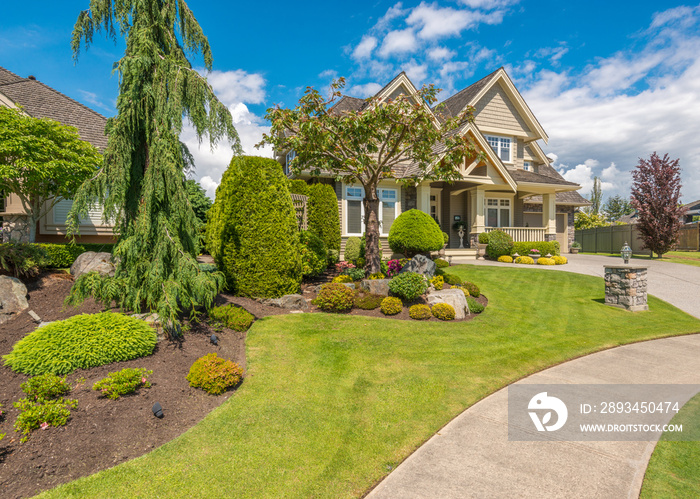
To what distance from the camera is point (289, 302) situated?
902 centimetres

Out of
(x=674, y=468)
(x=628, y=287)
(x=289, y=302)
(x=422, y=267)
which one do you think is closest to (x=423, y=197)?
(x=422, y=267)

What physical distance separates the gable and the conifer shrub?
50.1 ft

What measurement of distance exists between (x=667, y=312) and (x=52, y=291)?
15358 millimetres

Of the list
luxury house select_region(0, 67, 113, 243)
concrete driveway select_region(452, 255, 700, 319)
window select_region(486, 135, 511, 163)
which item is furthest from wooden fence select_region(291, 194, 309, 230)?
window select_region(486, 135, 511, 163)

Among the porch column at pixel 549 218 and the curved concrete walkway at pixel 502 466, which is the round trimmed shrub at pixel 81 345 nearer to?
the curved concrete walkway at pixel 502 466

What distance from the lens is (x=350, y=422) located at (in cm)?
418

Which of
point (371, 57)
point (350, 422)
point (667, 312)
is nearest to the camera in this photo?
point (350, 422)

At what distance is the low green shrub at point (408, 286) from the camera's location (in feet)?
30.0

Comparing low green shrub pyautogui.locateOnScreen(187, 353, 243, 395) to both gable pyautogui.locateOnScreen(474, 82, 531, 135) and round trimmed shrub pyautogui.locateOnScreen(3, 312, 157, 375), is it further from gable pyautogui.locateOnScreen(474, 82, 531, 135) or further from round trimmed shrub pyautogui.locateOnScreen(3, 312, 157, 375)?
gable pyautogui.locateOnScreen(474, 82, 531, 135)

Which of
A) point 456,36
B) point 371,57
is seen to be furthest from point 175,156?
point 456,36

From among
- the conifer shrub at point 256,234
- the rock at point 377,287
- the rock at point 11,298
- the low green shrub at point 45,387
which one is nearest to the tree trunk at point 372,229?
the rock at point 377,287

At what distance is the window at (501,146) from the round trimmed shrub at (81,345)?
20.3 meters

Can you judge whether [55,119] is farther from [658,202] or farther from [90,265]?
[658,202]

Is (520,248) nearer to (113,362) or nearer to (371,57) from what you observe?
(371,57)
